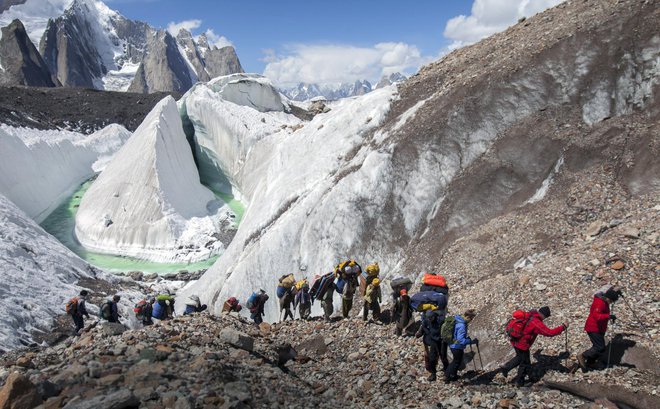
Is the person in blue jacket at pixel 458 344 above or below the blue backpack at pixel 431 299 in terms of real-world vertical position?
below

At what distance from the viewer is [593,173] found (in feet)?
42.2

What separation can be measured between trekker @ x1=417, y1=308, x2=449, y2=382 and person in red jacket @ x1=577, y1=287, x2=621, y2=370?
7.71 ft

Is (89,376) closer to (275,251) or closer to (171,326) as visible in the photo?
(171,326)

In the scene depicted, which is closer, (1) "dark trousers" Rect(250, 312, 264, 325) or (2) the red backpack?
(2) the red backpack

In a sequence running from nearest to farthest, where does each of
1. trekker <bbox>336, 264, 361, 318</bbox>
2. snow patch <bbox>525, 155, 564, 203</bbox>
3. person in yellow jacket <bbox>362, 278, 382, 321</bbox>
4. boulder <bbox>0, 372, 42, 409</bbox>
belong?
boulder <bbox>0, 372, 42, 409</bbox>
person in yellow jacket <bbox>362, 278, 382, 321</bbox>
trekker <bbox>336, 264, 361, 318</bbox>
snow patch <bbox>525, 155, 564, 203</bbox>

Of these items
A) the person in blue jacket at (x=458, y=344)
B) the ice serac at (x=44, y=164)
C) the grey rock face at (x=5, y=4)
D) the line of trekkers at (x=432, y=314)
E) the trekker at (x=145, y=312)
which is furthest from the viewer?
the grey rock face at (x=5, y=4)

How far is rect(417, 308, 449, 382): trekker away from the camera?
8.73 meters

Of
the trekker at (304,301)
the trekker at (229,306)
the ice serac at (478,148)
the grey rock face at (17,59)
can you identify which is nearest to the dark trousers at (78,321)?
the ice serac at (478,148)

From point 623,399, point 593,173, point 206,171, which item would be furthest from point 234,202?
point 623,399

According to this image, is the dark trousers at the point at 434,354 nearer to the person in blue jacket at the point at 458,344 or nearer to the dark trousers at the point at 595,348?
the person in blue jacket at the point at 458,344

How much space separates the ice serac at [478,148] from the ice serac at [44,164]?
27.9 m

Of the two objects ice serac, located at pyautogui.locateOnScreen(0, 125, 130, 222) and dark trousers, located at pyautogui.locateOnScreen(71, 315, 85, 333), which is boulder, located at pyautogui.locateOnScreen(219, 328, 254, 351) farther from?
ice serac, located at pyautogui.locateOnScreen(0, 125, 130, 222)

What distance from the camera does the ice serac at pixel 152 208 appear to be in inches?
1309

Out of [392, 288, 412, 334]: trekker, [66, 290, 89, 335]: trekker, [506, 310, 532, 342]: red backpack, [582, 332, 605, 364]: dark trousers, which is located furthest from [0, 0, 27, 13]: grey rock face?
[582, 332, 605, 364]: dark trousers
